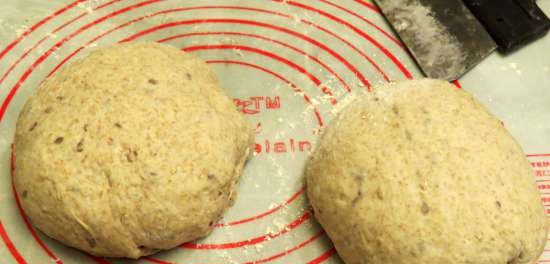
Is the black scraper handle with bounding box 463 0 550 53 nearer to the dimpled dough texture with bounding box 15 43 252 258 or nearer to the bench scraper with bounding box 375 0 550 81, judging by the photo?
the bench scraper with bounding box 375 0 550 81

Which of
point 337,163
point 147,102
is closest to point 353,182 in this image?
point 337,163

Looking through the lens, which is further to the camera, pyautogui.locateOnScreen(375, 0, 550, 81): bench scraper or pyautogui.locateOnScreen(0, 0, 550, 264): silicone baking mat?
pyautogui.locateOnScreen(375, 0, 550, 81): bench scraper

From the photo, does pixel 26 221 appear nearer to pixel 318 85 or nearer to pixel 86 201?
pixel 86 201

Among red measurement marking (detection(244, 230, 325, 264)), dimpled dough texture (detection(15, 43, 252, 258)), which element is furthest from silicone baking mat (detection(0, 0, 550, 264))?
dimpled dough texture (detection(15, 43, 252, 258))

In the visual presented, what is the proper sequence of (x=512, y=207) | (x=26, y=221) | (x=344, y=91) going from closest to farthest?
(x=512, y=207) < (x=26, y=221) < (x=344, y=91)

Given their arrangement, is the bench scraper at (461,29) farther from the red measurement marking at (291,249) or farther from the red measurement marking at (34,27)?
the red measurement marking at (34,27)

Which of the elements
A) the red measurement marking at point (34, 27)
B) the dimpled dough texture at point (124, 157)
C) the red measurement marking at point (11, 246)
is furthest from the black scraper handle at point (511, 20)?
the red measurement marking at point (11, 246)

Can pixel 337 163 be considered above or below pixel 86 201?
below
